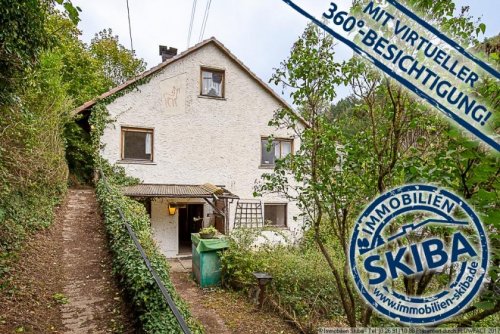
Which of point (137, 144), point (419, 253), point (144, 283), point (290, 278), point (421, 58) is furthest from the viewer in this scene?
point (137, 144)

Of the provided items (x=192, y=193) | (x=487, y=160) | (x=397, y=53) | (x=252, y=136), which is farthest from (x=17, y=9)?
(x=252, y=136)

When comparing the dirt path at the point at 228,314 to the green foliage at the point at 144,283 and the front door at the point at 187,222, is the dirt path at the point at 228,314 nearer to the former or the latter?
the green foliage at the point at 144,283

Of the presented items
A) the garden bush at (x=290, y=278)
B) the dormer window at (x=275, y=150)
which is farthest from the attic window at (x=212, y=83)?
the garden bush at (x=290, y=278)

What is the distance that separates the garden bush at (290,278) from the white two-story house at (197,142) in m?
3.07

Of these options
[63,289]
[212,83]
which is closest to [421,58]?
[63,289]

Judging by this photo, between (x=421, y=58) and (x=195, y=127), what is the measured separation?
1044cm

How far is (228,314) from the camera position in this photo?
6383 mm

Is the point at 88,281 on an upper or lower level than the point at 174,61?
lower

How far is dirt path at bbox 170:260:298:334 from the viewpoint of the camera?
5883 millimetres

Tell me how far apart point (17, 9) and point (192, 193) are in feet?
24.3

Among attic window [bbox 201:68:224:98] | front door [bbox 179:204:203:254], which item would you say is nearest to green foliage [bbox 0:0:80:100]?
attic window [bbox 201:68:224:98]

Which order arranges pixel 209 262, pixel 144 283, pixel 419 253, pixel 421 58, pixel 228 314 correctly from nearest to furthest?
pixel 421 58 < pixel 419 253 < pixel 144 283 < pixel 228 314 < pixel 209 262

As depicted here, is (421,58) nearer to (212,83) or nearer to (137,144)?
(137,144)

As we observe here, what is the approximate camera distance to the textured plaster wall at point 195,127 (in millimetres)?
11523
